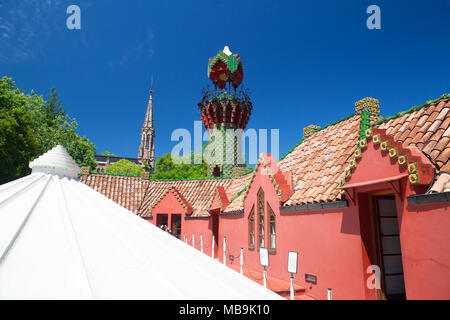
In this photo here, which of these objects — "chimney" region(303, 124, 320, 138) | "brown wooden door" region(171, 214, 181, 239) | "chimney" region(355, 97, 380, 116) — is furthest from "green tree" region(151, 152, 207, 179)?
"chimney" region(355, 97, 380, 116)

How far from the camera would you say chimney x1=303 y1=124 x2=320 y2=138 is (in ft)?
43.7

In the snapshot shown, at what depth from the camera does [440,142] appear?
548 centimetres

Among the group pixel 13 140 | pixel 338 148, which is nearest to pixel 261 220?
pixel 338 148

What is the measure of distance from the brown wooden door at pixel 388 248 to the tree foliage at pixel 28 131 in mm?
26877

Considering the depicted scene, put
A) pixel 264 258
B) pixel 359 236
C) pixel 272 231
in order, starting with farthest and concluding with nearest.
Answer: pixel 272 231
pixel 264 258
pixel 359 236

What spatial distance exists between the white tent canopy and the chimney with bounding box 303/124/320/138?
11.7 m

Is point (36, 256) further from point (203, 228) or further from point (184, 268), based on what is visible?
point (203, 228)

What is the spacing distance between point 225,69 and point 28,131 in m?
19.2

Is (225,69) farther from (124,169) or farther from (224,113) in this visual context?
(124,169)

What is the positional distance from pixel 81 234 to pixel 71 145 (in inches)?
1488

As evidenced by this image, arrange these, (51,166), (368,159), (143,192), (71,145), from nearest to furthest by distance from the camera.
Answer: (51,166) → (368,159) → (143,192) → (71,145)

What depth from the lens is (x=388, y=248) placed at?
6.67m

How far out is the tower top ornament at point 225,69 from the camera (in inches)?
933
